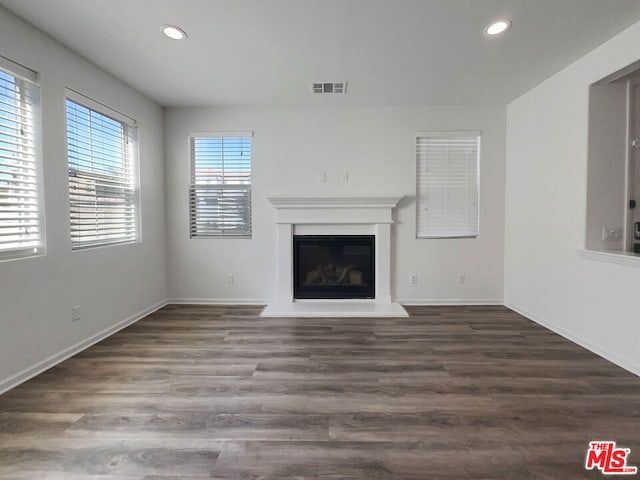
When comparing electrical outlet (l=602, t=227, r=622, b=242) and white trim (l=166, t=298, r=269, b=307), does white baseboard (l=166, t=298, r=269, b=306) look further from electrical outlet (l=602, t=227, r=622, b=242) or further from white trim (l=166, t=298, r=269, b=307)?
electrical outlet (l=602, t=227, r=622, b=242)

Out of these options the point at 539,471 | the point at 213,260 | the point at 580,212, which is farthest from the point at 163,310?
the point at 580,212

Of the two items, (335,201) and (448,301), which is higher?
(335,201)

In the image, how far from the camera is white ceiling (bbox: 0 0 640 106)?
2.05 metres

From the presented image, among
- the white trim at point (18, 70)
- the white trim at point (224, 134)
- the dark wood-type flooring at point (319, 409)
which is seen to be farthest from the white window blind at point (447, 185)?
the white trim at point (18, 70)

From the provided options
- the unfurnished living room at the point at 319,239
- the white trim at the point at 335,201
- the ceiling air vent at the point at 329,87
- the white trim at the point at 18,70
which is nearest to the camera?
the unfurnished living room at the point at 319,239

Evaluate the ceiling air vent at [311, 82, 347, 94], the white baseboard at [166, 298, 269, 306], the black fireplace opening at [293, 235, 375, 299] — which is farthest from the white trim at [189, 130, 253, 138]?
the white baseboard at [166, 298, 269, 306]

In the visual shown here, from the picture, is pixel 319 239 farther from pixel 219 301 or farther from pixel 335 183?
pixel 219 301

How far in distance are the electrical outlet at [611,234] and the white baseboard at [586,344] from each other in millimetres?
903

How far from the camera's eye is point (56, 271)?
2432mm

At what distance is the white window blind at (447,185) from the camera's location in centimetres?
394

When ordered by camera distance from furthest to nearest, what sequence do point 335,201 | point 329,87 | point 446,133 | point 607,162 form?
point 446,133 → point 335,201 → point 329,87 → point 607,162

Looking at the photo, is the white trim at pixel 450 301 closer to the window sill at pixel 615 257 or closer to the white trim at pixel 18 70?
the window sill at pixel 615 257

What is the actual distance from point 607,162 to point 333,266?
2867mm

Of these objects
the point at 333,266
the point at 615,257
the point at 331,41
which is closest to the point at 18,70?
the point at 331,41
